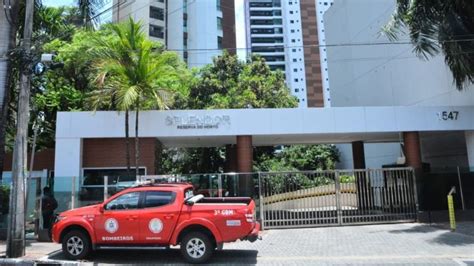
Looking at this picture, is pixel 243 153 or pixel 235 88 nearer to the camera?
pixel 243 153

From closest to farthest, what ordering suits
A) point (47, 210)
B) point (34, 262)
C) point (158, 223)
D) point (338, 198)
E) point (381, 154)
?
point (34, 262) < point (158, 223) < point (47, 210) < point (338, 198) < point (381, 154)

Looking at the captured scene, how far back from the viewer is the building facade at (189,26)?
231ft

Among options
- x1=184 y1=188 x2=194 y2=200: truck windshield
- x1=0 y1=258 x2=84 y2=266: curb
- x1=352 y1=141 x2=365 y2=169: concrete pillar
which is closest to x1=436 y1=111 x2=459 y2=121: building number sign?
x1=352 y1=141 x2=365 y2=169: concrete pillar

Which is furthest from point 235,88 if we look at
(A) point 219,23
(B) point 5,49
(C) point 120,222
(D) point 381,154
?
(A) point 219,23

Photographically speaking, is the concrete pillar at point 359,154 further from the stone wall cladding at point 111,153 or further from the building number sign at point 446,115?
the stone wall cladding at point 111,153

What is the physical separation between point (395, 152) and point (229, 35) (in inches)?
2002

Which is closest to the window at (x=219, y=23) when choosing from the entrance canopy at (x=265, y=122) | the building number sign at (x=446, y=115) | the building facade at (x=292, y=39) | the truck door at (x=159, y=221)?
the building facade at (x=292, y=39)

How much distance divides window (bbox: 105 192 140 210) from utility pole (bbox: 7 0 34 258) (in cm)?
262

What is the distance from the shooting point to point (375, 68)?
31.2 meters

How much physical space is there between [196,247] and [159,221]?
1.10m

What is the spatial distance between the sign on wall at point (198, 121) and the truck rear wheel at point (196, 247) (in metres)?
7.59

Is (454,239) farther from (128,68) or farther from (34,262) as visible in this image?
(128,68)

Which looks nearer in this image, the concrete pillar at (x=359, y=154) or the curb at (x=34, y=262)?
the curb at (x=34, y=262)

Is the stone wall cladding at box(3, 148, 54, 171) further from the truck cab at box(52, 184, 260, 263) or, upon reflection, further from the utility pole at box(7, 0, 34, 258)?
the truck cab at box(52, 184, 260, 263)
